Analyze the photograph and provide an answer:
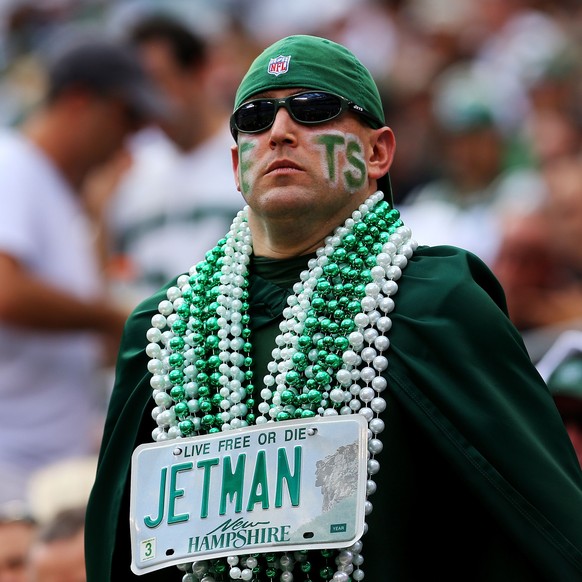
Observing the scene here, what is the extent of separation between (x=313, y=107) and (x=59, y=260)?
2856 millimetres

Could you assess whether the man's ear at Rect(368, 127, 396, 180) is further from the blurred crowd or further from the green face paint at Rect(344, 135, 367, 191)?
the blurred crowd

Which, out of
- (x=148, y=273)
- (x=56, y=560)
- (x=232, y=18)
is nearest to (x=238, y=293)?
(x=56, y=560)

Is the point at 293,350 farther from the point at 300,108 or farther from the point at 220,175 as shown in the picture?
the point at 220,175

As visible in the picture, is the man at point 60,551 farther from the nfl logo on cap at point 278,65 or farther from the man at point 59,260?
the nfl logo on cap at point 278,65

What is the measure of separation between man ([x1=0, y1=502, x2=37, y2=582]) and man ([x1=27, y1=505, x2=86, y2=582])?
0.29 m

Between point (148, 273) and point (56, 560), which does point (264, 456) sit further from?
point (148, 273)

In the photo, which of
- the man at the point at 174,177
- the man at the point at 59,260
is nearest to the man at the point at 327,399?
the man at the point at 59,260

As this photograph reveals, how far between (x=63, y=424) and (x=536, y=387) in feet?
10.7

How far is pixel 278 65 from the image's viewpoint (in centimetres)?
319

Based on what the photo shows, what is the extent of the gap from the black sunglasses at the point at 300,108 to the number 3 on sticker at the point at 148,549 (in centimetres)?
92

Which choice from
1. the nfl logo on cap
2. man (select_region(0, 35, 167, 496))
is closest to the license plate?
the nfl logo on cap

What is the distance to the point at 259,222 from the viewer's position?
131 inches

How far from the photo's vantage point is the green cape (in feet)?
9.42

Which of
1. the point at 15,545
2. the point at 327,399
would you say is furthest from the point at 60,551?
the point at 327,399
